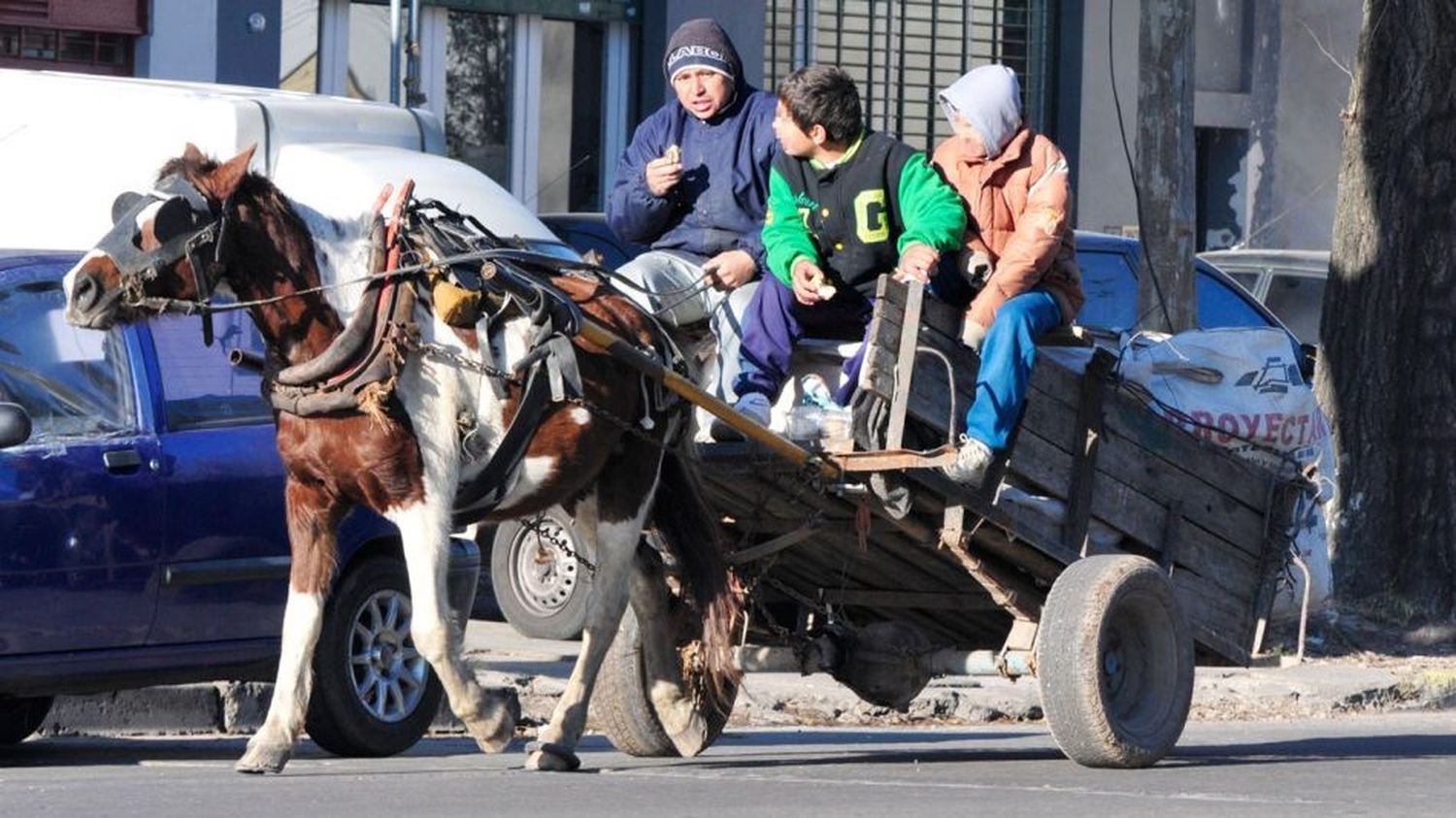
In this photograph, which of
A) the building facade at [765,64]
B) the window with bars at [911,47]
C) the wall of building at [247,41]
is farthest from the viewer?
the window with bars at [911,47]

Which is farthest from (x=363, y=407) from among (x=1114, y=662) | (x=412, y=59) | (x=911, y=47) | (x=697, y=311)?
(x=911, y=47)

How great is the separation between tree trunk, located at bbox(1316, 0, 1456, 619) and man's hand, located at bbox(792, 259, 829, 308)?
6454mm

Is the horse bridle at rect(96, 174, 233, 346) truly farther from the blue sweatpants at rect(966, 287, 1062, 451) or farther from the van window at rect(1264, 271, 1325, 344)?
the van window at rect(1264, 271, 1325, 344)

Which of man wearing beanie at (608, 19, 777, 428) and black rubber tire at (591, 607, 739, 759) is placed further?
black rubber tire at (591, 607, 739, 759)

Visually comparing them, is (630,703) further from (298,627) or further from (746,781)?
(298,627)

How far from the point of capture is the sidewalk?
35.1 ft

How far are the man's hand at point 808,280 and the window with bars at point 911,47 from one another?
45.3 feet

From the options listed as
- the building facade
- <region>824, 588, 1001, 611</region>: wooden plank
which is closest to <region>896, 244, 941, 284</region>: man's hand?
<region>824, 588, 1001, 611</region>: wooden plank

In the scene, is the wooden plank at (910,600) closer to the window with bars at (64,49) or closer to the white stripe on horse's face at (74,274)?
the white stripe on horse's face at (74,274)

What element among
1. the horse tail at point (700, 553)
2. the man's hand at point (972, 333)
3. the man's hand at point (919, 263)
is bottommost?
the horse tail at point (700, 553)

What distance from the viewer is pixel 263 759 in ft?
26.0

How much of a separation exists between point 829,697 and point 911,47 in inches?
491

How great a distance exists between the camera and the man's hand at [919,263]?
8328mm

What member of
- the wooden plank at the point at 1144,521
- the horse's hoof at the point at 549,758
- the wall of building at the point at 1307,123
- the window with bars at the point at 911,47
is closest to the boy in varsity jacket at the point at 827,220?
the wooden plank at the point at 1144,521
